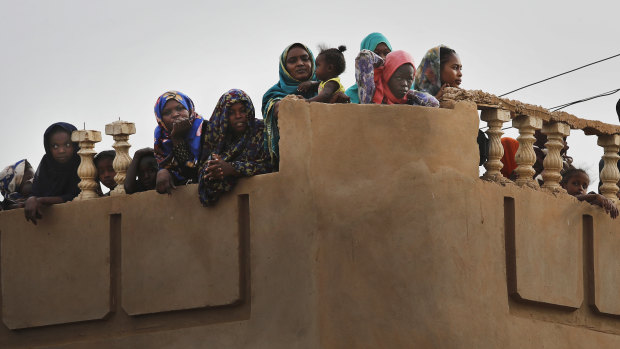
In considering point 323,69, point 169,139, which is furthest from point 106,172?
point 323,69

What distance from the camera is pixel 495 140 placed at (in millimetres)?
14867

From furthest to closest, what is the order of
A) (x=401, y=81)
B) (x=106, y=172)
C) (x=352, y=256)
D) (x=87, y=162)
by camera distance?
(x=106, y=172) → (x=87, y=162) → (x=401, y=81) → (x=352, y=256)

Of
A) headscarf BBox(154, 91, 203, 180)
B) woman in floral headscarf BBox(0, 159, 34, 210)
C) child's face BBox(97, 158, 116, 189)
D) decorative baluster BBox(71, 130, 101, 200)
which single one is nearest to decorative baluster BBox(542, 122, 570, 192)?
headscarf BBox(154, 91, 203, 180)

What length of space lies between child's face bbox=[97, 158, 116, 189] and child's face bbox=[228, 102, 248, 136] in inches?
57.3

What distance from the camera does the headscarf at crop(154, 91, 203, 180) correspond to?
50.0 ft

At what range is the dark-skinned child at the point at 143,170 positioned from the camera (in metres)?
15.6

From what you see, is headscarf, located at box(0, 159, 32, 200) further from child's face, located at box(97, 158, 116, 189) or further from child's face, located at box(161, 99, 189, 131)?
child's face, located at box(161, 99, 189, 131)

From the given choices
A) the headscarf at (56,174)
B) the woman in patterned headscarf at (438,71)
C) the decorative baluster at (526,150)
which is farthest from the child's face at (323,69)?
the headscarf at (56,174)

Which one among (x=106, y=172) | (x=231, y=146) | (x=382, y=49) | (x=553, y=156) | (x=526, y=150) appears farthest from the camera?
(x=382, y=49)

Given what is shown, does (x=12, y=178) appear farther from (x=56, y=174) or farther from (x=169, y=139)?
(x=169, y=139)

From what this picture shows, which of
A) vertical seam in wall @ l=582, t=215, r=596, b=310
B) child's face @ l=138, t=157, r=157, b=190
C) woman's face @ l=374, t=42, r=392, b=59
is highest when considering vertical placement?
woman's face @ l=374, t=42, r=392, b=59

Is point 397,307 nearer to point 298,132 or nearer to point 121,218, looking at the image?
point 298,132

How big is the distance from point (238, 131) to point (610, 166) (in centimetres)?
312

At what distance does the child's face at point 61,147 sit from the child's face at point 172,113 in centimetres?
103
